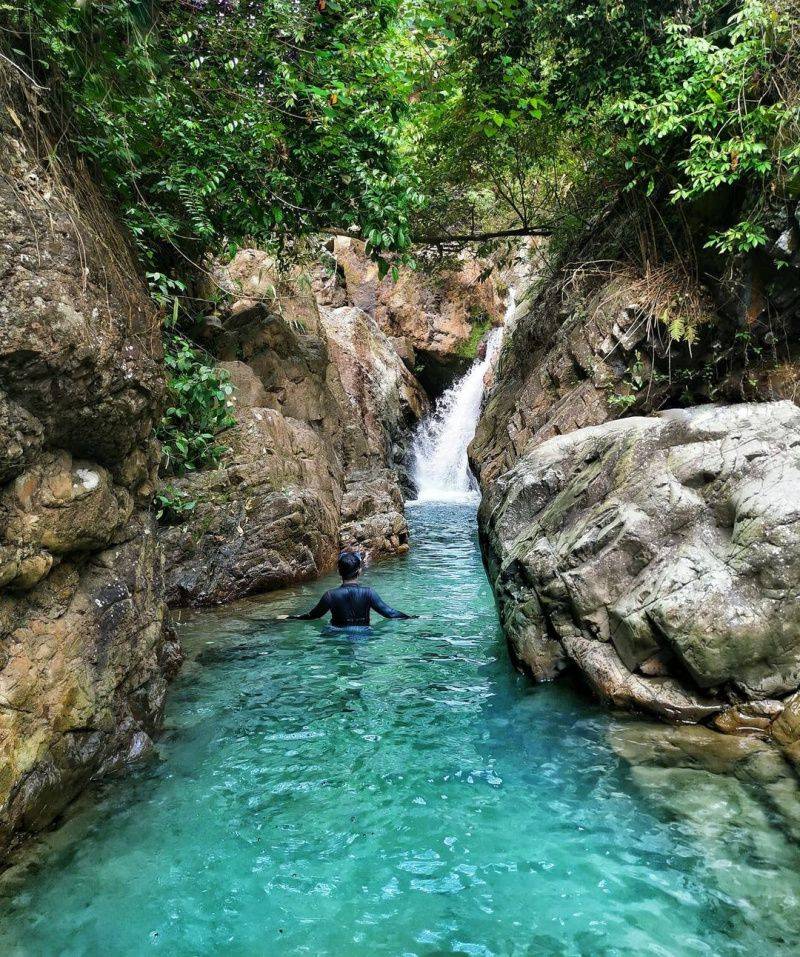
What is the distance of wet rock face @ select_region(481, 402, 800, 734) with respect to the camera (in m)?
4.86

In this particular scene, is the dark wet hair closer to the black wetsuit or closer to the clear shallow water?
the black wetsuit

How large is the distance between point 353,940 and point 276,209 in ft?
17.8

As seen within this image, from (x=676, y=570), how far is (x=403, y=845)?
2982 millimetres

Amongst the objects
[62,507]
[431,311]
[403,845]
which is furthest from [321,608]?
[431,311]

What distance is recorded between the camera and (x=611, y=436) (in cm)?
702

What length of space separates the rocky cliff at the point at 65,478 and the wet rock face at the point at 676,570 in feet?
12.1

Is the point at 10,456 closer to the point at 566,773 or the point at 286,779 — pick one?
the point at 286,779

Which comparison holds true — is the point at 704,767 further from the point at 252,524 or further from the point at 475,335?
the point at 475,335

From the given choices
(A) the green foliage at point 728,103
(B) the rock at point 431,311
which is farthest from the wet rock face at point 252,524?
(B) the rock at point 431,311

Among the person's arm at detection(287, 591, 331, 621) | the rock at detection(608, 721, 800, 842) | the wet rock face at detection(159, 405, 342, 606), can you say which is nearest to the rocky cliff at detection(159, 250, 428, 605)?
the wet rock face at detection(159, 405, 342, 606)

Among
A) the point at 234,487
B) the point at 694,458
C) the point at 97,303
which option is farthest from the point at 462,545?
the point at 97,303

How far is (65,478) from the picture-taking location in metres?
4.12

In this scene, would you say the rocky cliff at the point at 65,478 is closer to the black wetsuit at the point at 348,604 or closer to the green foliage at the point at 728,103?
the black wetsuit at the point at 348,604

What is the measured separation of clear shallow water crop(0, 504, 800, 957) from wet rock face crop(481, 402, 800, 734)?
0.57m
